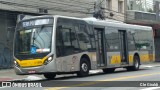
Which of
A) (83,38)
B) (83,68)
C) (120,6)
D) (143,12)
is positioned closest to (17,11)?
(83,38)

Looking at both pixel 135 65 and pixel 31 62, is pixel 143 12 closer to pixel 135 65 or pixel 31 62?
pixel 135 65

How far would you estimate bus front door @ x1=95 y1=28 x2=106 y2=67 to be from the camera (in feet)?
78.9

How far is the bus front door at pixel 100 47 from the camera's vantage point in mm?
24062

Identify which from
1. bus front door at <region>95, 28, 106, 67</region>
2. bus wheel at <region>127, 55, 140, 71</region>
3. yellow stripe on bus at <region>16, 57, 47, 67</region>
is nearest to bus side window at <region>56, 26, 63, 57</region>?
yellow stripe on bus at <region>16, 57, 47, 67</region>

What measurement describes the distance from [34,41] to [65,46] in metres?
1.65

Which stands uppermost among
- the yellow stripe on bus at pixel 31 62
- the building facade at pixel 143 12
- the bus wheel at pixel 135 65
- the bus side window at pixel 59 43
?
the building facade at pixel 143 12

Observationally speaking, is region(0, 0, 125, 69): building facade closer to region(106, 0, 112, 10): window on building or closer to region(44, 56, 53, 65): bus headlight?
region(106, 0, 112, 10): window on building

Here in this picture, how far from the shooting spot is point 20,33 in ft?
68.3

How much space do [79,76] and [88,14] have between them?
58.8ft

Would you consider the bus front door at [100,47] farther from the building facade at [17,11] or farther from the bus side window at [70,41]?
the building facade at [17,11]

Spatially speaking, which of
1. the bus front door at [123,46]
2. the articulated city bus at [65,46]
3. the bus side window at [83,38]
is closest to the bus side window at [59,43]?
the articulated city bus at [65,46]

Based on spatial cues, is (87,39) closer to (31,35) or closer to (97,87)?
(31,35)

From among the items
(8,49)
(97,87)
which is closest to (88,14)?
(8,49)

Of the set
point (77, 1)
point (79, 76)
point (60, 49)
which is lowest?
point (79, 76)
